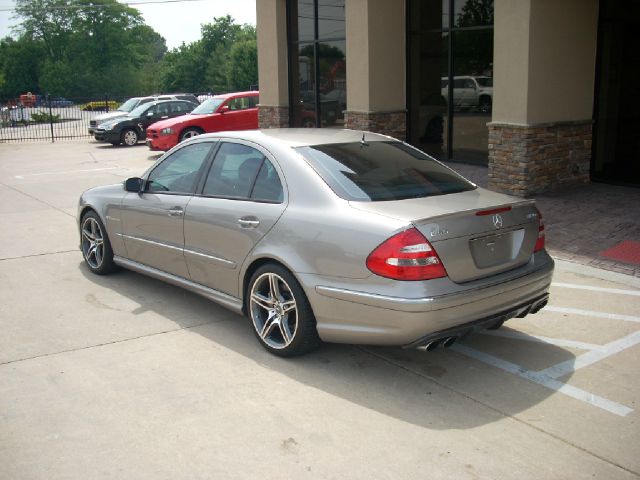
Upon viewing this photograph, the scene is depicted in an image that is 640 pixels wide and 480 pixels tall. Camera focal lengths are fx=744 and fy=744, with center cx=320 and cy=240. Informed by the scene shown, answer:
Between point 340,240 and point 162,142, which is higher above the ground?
point 340,240

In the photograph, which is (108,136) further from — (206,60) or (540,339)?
(206,60)

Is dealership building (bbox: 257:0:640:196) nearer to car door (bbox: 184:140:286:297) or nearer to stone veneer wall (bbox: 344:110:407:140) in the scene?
stone veneer wall (bbox: 344:110:407:140)

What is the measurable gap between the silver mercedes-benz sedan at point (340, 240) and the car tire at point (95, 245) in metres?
0.98

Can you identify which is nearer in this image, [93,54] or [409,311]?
[409,311]

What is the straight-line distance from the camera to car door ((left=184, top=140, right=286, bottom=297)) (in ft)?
17.7

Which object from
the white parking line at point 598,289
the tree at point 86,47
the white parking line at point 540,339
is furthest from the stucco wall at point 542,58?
the tree at point 86,47

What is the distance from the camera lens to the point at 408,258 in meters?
4.48

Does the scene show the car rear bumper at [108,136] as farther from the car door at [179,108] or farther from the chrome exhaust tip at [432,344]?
the chrome exhaust tip at [432,344]

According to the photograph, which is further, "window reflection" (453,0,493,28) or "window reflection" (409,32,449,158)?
"window reflection" (409,32,449,158)

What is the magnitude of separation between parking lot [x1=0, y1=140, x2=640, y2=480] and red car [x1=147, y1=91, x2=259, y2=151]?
14.0m

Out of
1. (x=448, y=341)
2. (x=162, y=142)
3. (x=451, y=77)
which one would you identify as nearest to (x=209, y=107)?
(x=162, y=142)

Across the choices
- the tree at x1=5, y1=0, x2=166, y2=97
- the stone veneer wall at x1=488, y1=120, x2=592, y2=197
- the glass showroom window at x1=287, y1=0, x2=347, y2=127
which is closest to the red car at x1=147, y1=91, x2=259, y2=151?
the glass showroom window at x1=287, y1=0, x2=347, y2=127

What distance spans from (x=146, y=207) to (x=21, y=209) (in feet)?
21.3

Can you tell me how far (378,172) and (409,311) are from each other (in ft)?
4.33
